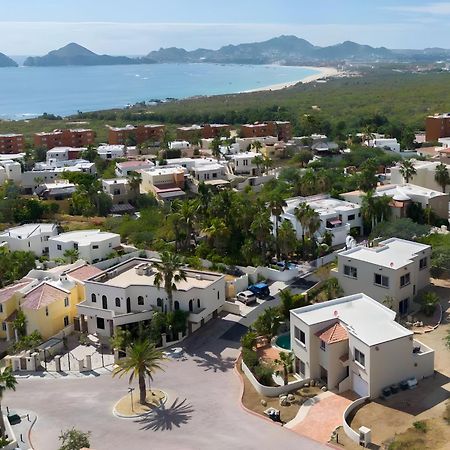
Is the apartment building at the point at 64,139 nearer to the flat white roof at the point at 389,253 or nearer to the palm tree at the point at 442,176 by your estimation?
the palm tree at the point at 442,176

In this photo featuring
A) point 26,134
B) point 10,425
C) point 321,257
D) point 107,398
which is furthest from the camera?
point 26,134

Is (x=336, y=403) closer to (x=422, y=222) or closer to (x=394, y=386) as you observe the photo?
(x=394, y=386)

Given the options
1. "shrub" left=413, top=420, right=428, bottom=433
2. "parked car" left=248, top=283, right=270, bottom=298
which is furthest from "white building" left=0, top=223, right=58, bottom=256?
"shrub" left=413, top=420, right=428, bottom=433

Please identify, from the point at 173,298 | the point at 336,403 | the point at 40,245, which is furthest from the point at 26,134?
the point at 336,403

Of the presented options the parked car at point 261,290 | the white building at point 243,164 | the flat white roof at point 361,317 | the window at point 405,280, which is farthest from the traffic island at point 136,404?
the white building at point 243,164

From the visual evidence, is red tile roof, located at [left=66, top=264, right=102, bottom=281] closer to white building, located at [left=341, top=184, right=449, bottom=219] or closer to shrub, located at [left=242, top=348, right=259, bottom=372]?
shrub, located at [left=242, top=348, right=259, bottom=372]

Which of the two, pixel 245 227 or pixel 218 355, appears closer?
pixel 218 355

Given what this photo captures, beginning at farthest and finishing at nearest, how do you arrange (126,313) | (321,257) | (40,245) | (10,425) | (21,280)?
(40,245) → (321,257) → (21,280) → (126,313) → (10,425)
